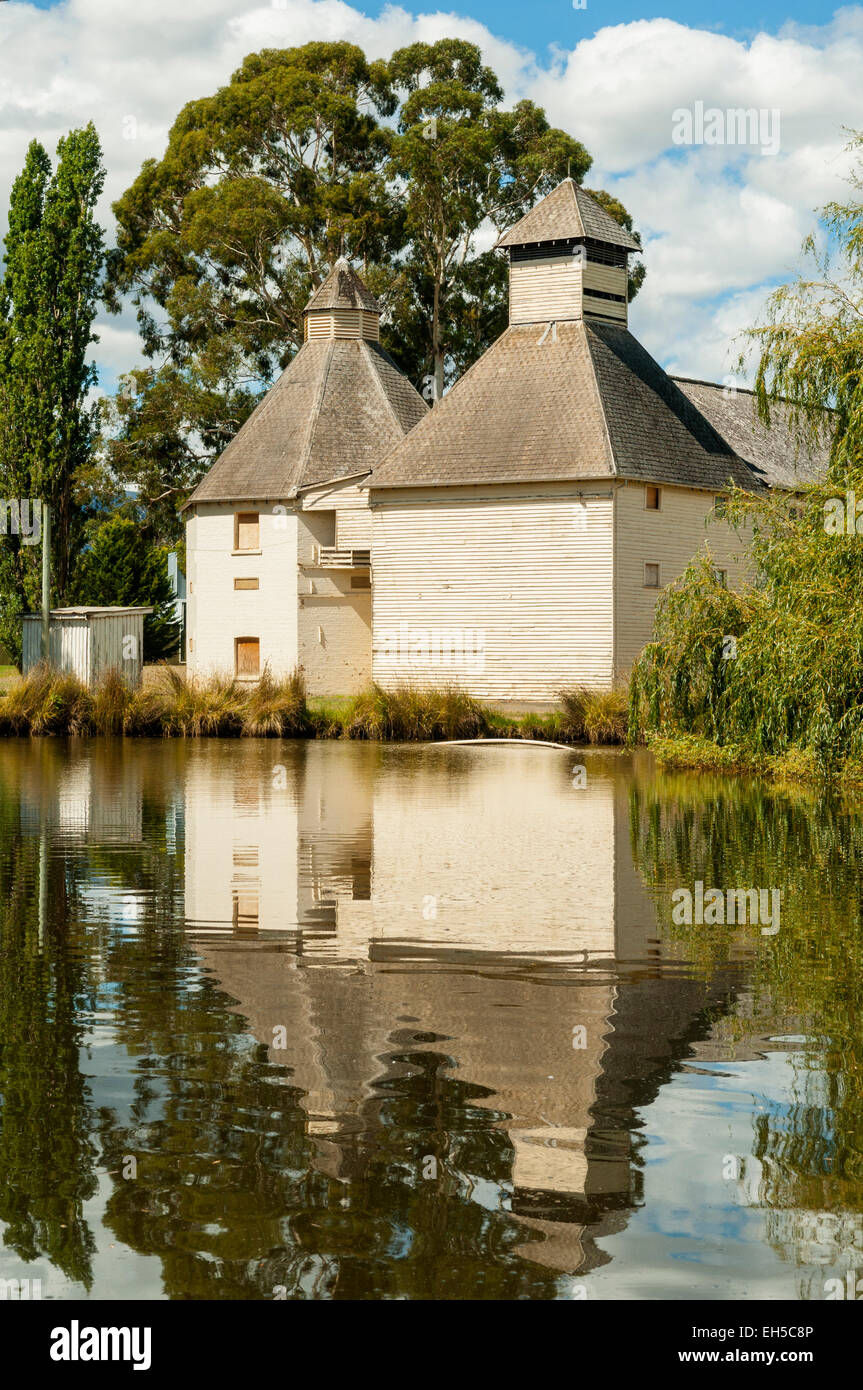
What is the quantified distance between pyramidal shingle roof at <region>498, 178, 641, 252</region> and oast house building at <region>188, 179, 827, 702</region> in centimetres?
7

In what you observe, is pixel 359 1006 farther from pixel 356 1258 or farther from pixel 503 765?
pixel 503 765

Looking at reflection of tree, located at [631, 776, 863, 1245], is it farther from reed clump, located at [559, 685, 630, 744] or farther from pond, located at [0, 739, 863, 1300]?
reed clump, located at [559, 685, 630, 744]

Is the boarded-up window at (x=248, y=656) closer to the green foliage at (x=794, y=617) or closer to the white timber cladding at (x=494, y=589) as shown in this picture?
the white timber cladding at (x=494, y=589)

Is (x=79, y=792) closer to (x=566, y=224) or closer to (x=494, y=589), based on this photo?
(x=494, y=589)

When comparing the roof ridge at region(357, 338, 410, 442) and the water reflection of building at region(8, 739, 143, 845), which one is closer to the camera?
the water reflection of building at region(8, 739, 143, 845)

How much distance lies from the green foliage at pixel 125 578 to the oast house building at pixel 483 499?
18.5 feet

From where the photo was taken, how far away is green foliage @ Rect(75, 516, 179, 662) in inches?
2405

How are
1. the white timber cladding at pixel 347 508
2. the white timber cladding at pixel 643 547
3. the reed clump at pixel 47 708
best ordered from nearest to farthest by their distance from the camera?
the reed clump at pixel 47 708, the white timber cladding at pixel 643 547, the white timber cladding at pixel 347 508

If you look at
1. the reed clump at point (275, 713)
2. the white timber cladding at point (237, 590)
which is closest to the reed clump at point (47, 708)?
the reed clump at point (275, 713)

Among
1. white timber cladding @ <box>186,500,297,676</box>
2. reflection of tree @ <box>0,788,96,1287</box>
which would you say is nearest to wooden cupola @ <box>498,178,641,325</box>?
white timber cladding @ <box>186,500,297,676</box>

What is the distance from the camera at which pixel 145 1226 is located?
6.09m

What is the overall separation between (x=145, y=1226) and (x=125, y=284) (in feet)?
208

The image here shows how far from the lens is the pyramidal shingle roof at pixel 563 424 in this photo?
153 ft
